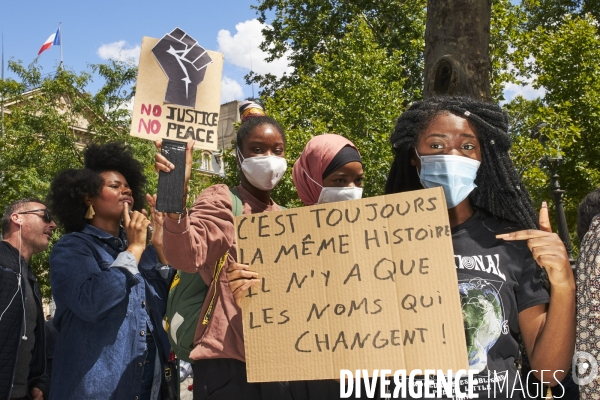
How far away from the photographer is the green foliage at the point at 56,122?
15.4 m

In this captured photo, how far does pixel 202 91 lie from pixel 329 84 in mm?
13893

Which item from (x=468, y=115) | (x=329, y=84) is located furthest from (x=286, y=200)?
(x=468, y=115)

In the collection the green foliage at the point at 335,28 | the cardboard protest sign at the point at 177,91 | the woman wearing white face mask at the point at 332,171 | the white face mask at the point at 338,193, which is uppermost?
the green foliage at the point at 335,28

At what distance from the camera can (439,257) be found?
2.20 metres

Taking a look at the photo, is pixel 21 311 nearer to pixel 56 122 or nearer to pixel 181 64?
pixel 181 64

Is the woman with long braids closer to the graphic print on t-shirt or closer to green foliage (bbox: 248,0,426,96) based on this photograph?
the graphic print on t-shirt

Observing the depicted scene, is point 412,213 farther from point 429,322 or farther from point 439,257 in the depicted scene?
point 429,322

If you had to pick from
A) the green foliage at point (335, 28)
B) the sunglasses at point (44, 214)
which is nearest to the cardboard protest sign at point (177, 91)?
the sunglasses at point (44, 214)

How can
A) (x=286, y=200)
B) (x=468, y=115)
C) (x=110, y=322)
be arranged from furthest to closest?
(x=286, y=200), (x=110, y=322), (x=468, y=115)

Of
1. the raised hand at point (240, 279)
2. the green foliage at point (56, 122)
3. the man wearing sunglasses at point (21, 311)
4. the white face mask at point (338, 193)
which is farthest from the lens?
the green foliage at point (56, 122)

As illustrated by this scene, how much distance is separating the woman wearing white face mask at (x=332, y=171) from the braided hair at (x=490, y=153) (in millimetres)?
365

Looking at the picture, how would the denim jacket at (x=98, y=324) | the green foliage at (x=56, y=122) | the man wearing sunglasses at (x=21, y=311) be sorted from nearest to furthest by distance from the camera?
the denim jacket at (x=98, y=324) → the man wearing sunglasses at (x=21, y=311) → the green foliage at (x=56, y=122)

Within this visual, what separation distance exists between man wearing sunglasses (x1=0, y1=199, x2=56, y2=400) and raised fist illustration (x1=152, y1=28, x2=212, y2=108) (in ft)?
6.73

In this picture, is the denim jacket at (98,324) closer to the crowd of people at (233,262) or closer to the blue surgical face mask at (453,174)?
the crowd of people at (233,262)
